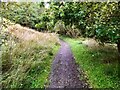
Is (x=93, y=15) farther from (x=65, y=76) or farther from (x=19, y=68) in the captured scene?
(x=19, y=68)

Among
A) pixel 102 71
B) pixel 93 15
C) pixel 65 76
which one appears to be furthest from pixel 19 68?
pixel 93 15

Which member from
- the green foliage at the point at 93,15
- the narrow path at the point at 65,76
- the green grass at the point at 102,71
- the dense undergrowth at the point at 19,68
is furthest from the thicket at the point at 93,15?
the narrow path at the point at 65,76

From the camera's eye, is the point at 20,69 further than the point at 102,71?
No

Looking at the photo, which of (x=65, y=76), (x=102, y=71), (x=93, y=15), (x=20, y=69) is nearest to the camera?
(x=20, y=69)

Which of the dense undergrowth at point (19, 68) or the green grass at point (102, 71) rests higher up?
the dense undergrowth at point (19, 68)

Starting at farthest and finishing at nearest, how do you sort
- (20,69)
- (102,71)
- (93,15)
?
(93,15) → (102,71) → (20,69)

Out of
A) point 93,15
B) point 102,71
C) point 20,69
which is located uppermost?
point 93,15

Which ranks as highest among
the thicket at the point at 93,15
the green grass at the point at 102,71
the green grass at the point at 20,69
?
the thicket at the point at 93,15

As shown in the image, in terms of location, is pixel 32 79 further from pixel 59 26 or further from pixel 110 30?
pixel 59 26

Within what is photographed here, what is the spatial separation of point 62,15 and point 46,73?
3.45m

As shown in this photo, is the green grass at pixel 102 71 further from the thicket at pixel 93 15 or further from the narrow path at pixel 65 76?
the thicket at pixel 93 15

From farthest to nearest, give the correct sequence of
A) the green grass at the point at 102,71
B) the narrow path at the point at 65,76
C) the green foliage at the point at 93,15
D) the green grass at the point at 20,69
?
the green foliage at the point at 93,15 < the green grass at the point at 102,71 < the narrow path at the point at 65,76 < the green grass at the point at 20,69

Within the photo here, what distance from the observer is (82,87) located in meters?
7.10

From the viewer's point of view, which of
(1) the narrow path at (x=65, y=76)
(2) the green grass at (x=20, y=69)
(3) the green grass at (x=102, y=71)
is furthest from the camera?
(3) the green grass at (x=102, y=71)
